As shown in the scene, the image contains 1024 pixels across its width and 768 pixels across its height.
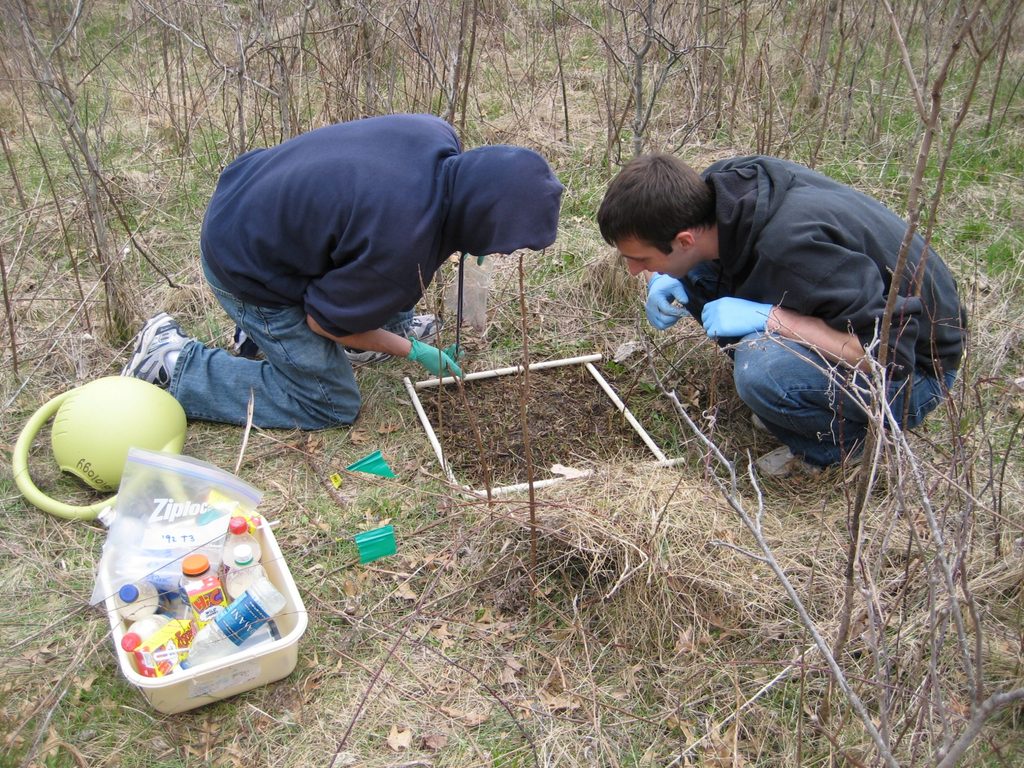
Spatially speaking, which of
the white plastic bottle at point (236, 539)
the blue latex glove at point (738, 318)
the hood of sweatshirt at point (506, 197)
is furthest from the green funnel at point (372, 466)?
the blue latex glove at point (738, 318)

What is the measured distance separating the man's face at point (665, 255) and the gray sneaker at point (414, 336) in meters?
0.97

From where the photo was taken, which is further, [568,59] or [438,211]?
[568,59]

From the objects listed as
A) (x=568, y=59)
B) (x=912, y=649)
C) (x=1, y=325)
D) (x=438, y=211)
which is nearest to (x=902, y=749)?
(x=912, y=649)

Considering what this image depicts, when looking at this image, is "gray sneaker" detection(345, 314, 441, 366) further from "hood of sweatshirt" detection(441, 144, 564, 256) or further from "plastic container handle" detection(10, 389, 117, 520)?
"plastic container handle" detection(10, 389, 117, 520)

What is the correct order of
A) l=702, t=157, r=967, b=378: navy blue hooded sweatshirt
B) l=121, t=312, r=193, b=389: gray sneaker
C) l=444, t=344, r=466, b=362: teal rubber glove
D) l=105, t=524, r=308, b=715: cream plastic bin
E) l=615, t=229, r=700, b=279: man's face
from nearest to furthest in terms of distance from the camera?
l=105, t=524, r=308, b=715: cream plastic bin → l=702, t=157, r=967, b=378: navy blue hooded sweatshirt → l=615, t=229, r=700, b=279: man's face → l=121, t=312, r=193, b=389: gray sneaker → l=444, t=344, r=466, b=362: teal rubber glove

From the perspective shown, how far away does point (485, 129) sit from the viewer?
521cm

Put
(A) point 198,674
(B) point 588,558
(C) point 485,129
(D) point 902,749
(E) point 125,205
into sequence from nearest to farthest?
(D) point 902,749 < (A) point 198,674 < (B) point 588,558 < (E) point 125,205 < (C) point 485,129

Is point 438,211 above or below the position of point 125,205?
above

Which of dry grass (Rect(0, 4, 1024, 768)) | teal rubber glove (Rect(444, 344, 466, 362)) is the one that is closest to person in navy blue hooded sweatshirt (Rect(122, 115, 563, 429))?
dry grass (Rect(0, 4, 1024, 768))

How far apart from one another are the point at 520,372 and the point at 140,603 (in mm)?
1754

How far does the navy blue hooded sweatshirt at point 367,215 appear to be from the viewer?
2.50 meters

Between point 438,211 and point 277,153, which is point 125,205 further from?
point 438,211

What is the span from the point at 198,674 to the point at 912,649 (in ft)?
5.86

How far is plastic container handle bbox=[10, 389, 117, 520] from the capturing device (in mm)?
2586
